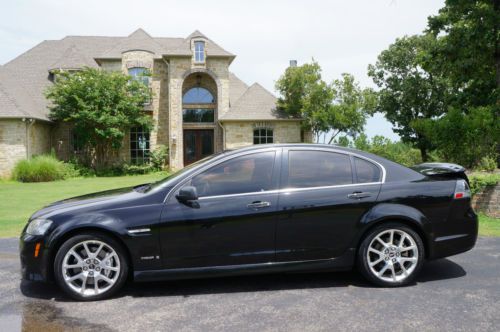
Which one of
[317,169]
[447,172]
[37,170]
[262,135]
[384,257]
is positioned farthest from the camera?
[262,135]

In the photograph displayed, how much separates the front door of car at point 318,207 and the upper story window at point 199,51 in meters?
22.9

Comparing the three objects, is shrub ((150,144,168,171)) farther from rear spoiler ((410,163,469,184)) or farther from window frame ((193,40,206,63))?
rear spoiler ((410,163,469,184))

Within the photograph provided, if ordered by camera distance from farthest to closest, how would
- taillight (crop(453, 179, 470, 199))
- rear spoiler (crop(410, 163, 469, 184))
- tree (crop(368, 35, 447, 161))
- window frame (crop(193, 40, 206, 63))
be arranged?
1. tree (crop(368, 35, 447, 161))
2. window frame (crop(193, 40, 206, 63))
3. rear spoiler (crop(410, 163, 469, 184))
4. taillight (crop(453, 179, 470, 199))

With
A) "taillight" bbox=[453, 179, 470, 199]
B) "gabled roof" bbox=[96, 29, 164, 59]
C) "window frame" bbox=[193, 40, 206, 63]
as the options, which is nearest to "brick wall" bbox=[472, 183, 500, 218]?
"taillight" bbox=[453, 179, 470, 199]

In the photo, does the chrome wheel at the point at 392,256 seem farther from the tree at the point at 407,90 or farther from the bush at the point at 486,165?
the tree at the point at 407,90

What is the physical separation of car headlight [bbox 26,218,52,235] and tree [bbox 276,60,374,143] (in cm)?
2072

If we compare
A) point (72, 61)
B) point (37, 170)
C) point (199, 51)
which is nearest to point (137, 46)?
point (199, 51)

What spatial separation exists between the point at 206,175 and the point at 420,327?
2.56m

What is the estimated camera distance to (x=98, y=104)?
24.1m

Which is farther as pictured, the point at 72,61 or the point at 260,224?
the point at 72,61

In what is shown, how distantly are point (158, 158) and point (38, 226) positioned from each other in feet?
72.8

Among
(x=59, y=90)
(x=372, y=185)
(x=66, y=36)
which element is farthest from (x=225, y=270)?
(x=66, y=36)

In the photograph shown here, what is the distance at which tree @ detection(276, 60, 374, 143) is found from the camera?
23958 mm

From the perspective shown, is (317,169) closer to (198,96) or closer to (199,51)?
(199,51)
